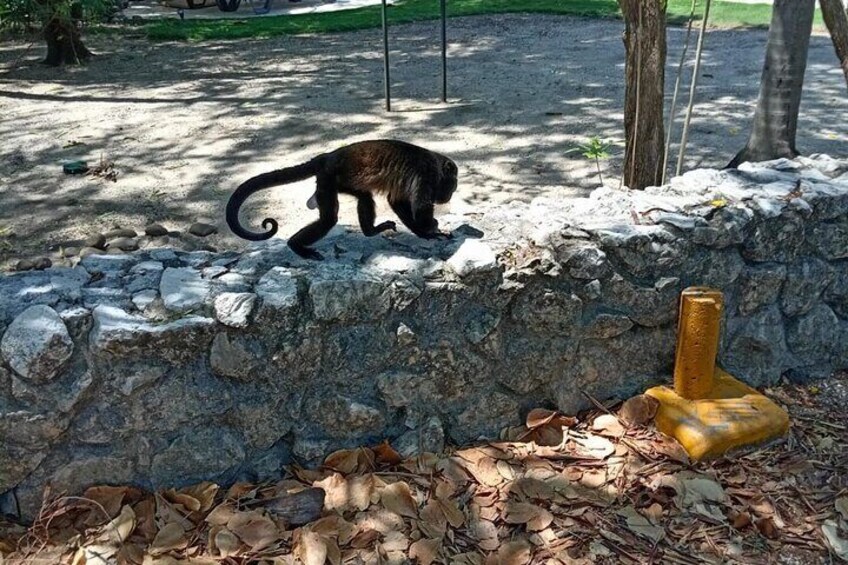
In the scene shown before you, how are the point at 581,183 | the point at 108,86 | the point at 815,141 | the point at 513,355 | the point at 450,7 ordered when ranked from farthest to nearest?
1. the point at 450,7
2. the point at 108,86
3. the point at 815,141
4. the point at 581,183
5. the point at 513,355

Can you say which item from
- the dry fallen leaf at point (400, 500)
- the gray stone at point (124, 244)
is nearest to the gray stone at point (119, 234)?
the gray stone at point (124, 244)

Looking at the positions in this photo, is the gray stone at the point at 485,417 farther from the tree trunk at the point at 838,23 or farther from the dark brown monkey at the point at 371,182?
the tree trunk at the point at 838,23

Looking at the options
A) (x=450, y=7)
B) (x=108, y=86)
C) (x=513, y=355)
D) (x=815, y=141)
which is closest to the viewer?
(x=513, y=355)

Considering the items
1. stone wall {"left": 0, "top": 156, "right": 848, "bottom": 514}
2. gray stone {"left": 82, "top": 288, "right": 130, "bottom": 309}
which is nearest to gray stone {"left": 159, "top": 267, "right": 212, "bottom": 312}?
stone wall {"left": 0, "top": 156, "right": 848, "bottom": 514}

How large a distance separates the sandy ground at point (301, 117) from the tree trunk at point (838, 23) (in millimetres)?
1874

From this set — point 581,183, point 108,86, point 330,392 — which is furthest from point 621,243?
point 108,86

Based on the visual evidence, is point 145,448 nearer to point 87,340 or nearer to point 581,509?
point 87,340

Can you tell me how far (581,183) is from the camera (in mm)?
5738

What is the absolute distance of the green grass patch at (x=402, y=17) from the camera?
13.5 metres

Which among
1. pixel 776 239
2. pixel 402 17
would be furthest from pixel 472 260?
pixel 402 17

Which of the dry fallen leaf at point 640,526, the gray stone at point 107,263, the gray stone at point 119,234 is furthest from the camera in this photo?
the gray stone at point 119,234

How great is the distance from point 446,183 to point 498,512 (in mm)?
1493

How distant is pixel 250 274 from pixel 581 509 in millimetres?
1459

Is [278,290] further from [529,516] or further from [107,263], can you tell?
[529,516]
